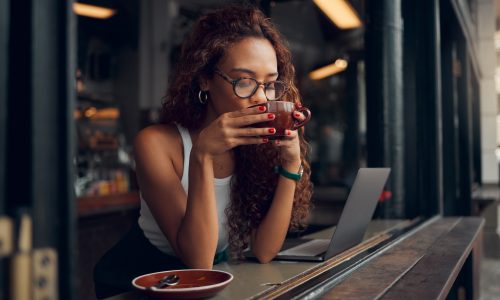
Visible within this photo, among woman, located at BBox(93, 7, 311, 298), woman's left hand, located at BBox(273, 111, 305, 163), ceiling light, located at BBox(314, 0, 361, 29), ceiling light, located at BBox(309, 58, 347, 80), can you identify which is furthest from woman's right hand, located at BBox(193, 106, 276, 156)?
ceiling light, located at BBox(309, 58, 347, 80)

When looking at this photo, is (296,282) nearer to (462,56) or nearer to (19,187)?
(19,187)

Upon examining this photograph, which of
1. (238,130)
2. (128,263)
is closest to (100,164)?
A: (128,263)

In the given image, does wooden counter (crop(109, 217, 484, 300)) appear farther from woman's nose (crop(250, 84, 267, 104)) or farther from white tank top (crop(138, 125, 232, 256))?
woman's nose (crop(250, 84, 267, 104))

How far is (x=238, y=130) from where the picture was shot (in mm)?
1373

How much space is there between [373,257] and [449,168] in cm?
393

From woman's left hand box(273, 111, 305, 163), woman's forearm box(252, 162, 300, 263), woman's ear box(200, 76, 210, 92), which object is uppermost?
woman's ear box(200, 76, 210, 92)

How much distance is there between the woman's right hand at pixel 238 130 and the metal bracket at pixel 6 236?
2.44 feet

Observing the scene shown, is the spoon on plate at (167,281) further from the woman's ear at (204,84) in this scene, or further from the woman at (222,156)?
the woman's ear at (204,84)

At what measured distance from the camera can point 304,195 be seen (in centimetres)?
191

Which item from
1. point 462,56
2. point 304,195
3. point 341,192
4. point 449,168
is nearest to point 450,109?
point 449,168

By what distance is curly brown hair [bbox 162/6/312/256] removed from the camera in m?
1.73

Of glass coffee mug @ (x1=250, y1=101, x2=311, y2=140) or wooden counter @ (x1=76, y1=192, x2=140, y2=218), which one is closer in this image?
glass coffee mug @ (x1=250, y1=101, x2=311, y2=140)

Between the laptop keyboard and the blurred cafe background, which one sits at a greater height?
the blurred cafe background

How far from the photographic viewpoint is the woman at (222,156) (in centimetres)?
146
